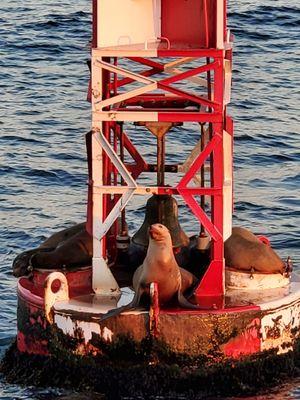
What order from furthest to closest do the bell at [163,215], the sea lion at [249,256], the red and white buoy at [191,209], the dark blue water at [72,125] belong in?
the dark blue water at [72,125], the bell at [163,215], the sea lion at [249,256], the red and white buoy at [191,209]

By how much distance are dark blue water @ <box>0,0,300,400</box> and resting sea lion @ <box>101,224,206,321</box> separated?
1.61 metres

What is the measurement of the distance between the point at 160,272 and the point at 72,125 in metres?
15.0

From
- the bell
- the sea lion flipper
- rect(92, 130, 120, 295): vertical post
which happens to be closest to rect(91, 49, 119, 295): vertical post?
rect(92, 130, 120, 295): vertical post

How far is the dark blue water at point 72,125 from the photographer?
88.5 ft

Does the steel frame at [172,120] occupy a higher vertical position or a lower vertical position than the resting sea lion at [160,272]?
higher

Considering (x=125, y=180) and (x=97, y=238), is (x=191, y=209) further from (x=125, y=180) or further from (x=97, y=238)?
(x=97, y=238)

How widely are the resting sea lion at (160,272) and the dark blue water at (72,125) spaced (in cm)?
161

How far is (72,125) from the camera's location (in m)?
33.9

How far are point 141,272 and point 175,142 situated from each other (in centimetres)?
1302

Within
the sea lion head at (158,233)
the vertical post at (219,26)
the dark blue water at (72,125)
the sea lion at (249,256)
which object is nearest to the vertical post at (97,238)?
the sea lion head at (158,233)

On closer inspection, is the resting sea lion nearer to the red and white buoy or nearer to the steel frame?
the red and white buoy

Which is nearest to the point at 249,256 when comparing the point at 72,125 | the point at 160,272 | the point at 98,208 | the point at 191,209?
the point at 191,209

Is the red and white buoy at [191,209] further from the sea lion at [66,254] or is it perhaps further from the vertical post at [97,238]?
the sea lion at [66,254]

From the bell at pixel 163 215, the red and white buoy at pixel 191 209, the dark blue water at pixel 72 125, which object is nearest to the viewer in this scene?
the red and white buoy at pixel 191 209
